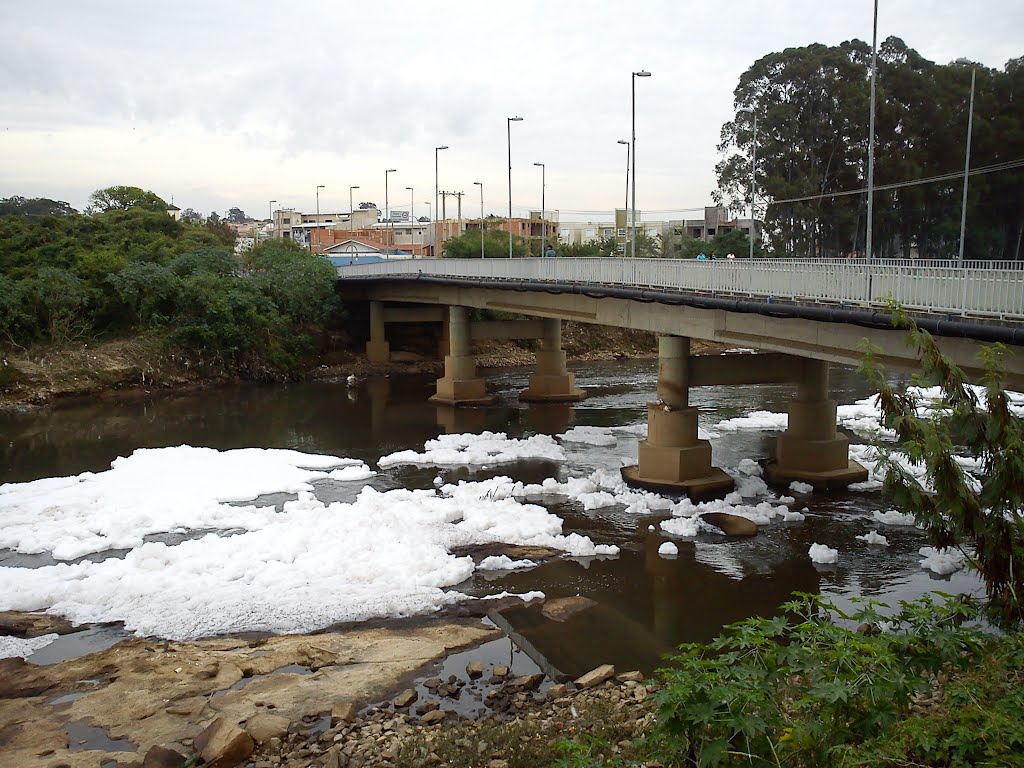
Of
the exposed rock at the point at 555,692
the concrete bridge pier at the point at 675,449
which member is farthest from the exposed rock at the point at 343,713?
the concrete bridge pier at the point at 675,449

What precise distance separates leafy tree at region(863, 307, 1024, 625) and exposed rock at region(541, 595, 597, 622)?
7.72 meters

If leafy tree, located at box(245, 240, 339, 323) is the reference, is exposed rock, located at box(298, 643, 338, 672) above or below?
below

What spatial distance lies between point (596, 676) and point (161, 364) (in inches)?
1595

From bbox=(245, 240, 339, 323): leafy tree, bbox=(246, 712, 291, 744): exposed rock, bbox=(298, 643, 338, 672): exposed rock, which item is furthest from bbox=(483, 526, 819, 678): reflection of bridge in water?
bbox=(245, 240, 339, 323): leafy tree

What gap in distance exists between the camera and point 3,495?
975 inches

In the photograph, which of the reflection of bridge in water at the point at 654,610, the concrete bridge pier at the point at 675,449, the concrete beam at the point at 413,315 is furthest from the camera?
the concrete beam at the point at 413,315

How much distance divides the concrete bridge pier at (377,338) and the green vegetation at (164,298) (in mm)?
2563

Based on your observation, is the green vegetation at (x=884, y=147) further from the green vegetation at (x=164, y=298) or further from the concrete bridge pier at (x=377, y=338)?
the green vegetation at (x=164, y=298)

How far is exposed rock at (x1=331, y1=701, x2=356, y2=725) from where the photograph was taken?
39.1 feet

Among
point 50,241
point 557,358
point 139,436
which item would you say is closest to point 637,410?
point 557,358

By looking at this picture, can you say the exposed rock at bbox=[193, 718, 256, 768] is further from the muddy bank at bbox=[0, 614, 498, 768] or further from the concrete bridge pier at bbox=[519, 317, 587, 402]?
the concrete bridge pier at bbox=[519, 317, 587, 402]

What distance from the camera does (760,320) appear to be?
2292 centimetres

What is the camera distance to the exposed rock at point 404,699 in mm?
12461

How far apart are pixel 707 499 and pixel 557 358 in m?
20.0
